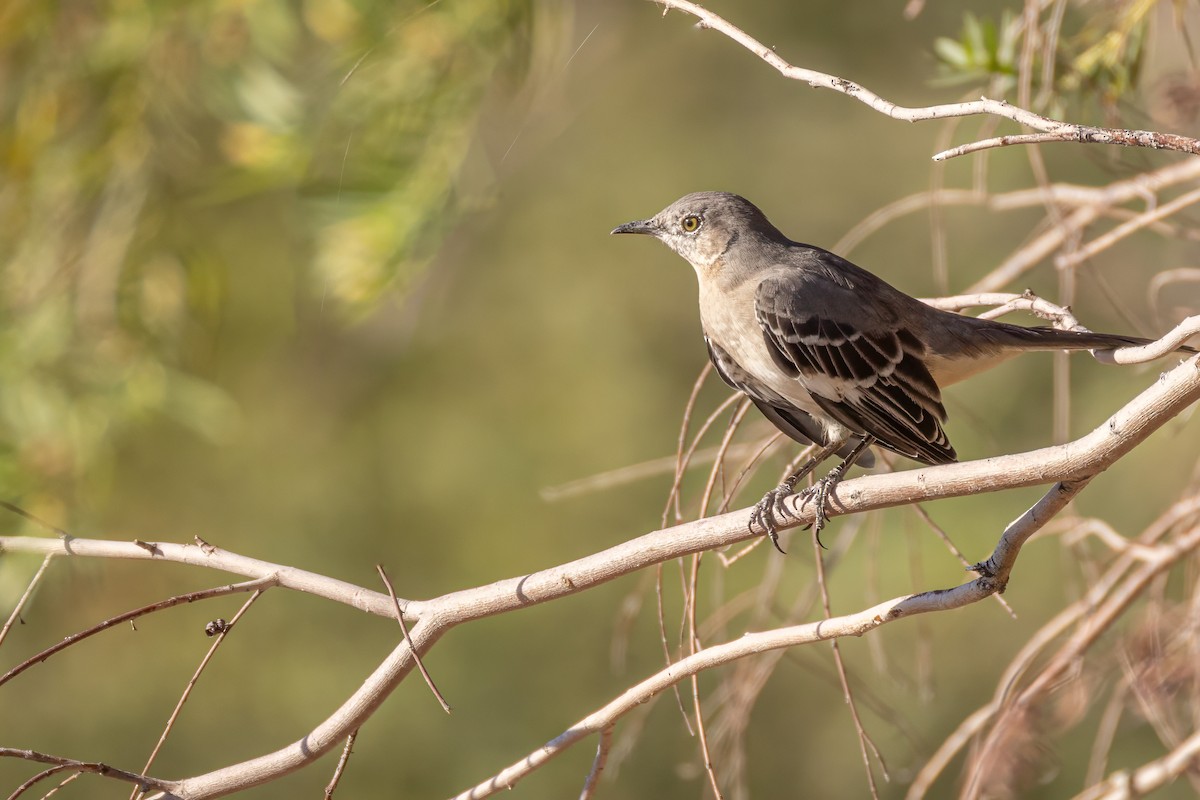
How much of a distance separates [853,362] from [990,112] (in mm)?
1925

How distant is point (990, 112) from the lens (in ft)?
6.62

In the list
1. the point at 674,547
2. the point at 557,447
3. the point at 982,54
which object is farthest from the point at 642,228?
the point at 557,447

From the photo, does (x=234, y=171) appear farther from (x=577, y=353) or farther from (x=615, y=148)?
(x=615, y=148)

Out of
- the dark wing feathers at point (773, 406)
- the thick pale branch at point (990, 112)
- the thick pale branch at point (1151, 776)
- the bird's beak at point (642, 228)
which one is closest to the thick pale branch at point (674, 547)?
the thick pale branch at point (990, 112)

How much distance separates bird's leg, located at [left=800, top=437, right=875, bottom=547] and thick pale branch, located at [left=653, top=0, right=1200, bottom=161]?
0.80 meters

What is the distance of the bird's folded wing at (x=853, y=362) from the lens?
3.77 meters

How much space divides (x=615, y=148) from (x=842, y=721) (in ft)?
21.2

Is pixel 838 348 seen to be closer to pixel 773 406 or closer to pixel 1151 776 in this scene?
pixel 773 406

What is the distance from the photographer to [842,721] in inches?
451

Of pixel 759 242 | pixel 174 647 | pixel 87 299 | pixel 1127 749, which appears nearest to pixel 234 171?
pixel 87 299

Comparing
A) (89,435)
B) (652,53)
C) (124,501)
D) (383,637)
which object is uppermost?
(652,53)

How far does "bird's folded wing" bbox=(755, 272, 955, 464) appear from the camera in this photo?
148 inches

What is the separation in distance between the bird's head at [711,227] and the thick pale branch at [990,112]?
1.97 metres

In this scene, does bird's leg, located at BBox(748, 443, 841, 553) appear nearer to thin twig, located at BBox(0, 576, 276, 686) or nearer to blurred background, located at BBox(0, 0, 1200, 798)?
thin twig, located at BBox(0, 576, 276, 686)
